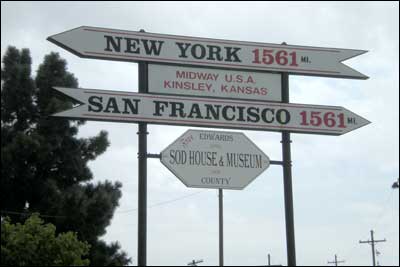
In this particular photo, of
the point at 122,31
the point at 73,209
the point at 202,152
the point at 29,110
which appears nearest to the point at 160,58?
the point at 122,31

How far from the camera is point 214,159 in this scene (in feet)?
41.1

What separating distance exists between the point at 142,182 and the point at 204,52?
8.65 feet

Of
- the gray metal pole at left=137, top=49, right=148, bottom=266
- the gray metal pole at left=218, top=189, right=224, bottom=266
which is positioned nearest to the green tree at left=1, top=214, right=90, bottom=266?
the gray metal pole at left=137, top=49, right=148, bottom=266

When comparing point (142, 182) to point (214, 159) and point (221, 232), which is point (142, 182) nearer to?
point (214, 159)

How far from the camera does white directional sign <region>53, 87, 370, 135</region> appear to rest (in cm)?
1215

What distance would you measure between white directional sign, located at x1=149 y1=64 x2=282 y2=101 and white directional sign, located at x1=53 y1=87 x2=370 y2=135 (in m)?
0.18

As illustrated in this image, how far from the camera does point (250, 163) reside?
1273cm

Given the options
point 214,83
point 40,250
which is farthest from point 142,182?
point 40,250

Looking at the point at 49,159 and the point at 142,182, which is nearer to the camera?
the point at 142,182

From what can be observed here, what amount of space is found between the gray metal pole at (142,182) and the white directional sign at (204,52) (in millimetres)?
368

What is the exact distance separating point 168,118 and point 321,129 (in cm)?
287

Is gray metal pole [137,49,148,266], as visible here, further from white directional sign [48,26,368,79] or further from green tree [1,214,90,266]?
green tree [1,214,90,266]

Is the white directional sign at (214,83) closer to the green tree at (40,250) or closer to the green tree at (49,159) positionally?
Result: the green tree at (40,250)

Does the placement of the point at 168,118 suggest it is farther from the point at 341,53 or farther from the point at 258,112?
the point at 341,53
